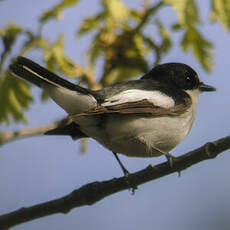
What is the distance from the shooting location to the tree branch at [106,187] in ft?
8.24

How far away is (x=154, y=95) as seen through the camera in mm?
3516

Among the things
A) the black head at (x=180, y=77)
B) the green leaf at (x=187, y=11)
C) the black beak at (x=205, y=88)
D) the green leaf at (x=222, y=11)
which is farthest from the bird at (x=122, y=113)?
the green leaf at (x=222, y=11)

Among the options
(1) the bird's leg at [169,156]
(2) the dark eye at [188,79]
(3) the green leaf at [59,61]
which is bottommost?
(1) the bird's leg at [169,156]

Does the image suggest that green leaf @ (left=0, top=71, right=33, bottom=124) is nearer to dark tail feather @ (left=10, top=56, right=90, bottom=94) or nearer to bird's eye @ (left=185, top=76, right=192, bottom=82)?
dark tail feather @ (left=10, top=56, right=90, bottom=94)

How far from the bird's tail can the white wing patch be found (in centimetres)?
17

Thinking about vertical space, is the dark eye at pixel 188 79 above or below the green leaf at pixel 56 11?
Answer: below

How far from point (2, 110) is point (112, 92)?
35.2 inches

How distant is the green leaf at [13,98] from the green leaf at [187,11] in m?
1.35

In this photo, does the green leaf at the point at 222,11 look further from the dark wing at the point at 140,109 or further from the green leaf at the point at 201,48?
the dark wing at the point at 140,109

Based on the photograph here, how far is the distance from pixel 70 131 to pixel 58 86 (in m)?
0.48

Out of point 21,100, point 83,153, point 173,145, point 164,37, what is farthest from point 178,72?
point 21,100

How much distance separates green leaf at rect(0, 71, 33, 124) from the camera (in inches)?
127

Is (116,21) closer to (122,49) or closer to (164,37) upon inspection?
(122,49)

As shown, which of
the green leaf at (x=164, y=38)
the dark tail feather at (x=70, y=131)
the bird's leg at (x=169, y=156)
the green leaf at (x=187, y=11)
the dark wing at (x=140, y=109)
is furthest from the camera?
the green leaf at (x=164, y=38)
